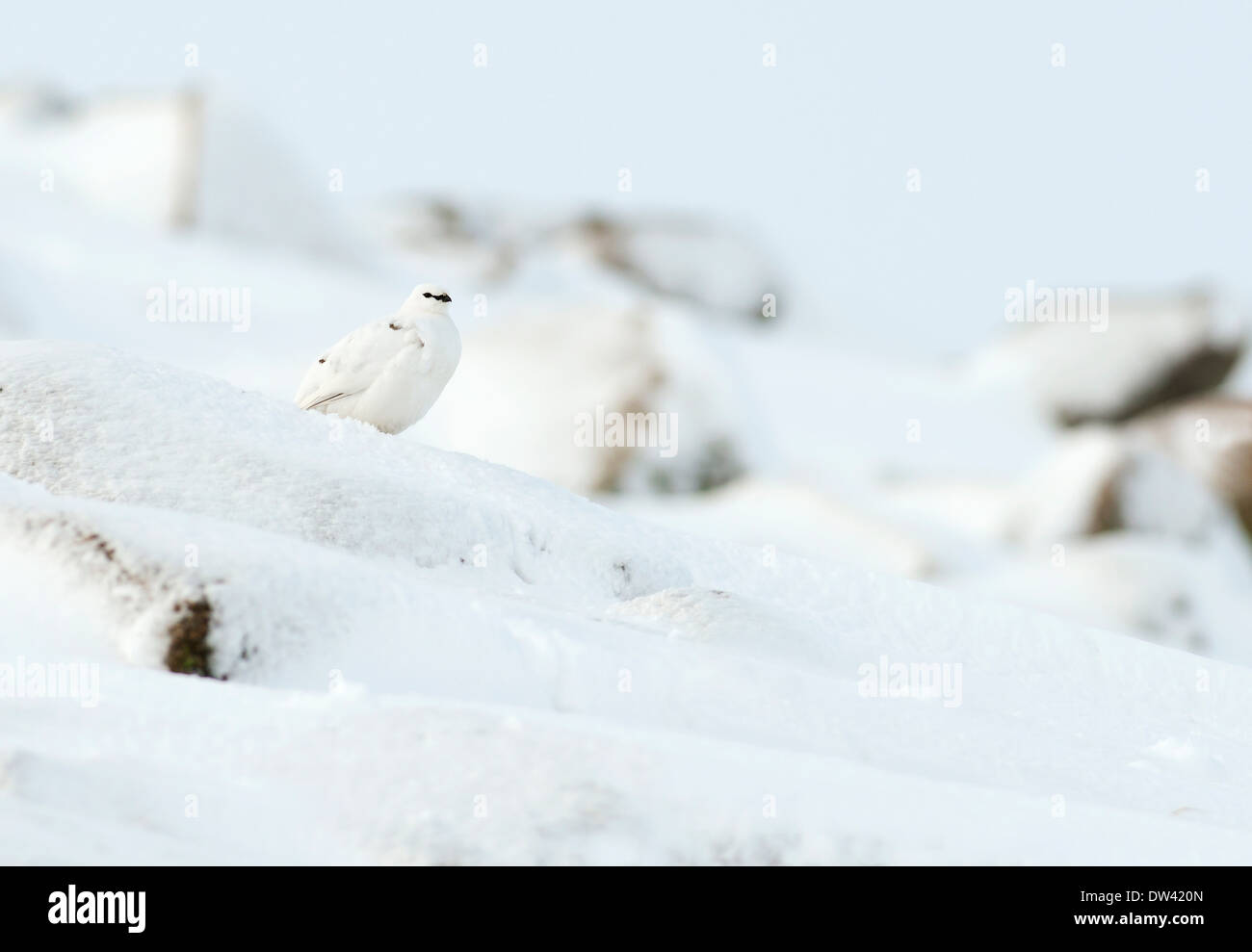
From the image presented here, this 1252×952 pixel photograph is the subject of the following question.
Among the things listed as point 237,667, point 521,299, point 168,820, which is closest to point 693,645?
point 237,667

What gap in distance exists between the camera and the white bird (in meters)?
4.25

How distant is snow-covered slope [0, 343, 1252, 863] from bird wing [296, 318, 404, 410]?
0.27 meters

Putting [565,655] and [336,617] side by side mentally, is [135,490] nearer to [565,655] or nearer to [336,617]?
[336,617]

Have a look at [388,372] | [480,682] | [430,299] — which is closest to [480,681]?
[480,682]

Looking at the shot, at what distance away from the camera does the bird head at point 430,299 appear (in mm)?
4426

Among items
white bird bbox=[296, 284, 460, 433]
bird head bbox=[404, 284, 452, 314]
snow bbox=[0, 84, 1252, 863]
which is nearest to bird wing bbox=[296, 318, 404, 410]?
white bird bbox=[296, 284, 460, 433]

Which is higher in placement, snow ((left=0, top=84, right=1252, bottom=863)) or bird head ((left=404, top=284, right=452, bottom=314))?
bird head ((left=404, top=284, right=452, bottom=314))

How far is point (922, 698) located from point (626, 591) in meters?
0.79

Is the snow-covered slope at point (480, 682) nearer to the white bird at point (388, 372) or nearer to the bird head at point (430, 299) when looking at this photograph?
A: the white bird at point (388, 372)

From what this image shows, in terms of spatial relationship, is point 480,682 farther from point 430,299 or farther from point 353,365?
point 430,299

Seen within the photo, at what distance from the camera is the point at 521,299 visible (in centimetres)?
1752

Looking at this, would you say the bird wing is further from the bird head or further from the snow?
the snow

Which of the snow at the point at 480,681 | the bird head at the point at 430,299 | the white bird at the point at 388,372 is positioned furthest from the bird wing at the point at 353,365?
the snow at the point at 480,681

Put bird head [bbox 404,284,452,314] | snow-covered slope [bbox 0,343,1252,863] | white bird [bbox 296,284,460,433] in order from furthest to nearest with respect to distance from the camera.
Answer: bird head [bbox 404,284,452,314]
white bird [bbox 296,284,460,433]
snow-covered slope [bbox 0,343,1252,863]
